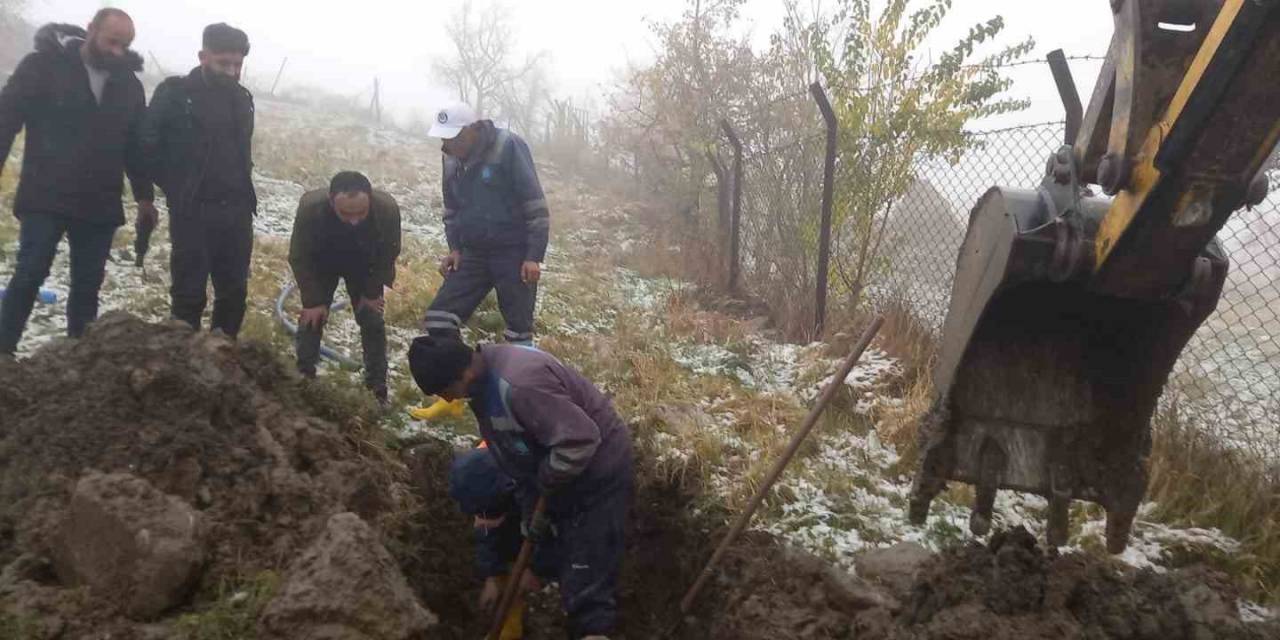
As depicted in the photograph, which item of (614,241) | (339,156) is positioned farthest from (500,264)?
(339,156)

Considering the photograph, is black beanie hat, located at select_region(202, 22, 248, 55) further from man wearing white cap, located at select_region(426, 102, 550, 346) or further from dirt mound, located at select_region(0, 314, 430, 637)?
dirt mound, located at select_region(0, 314, 430, 637)

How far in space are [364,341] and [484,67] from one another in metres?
27.1

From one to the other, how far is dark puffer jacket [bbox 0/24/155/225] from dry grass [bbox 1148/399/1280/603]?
5148 mm

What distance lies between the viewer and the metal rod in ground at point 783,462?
3.14 m

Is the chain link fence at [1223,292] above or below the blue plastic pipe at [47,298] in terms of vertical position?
above

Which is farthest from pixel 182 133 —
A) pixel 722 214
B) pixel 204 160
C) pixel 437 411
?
pixel 722 214

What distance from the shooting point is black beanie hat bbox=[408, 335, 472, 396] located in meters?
2.95

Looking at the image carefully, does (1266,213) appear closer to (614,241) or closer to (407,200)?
(614,241)

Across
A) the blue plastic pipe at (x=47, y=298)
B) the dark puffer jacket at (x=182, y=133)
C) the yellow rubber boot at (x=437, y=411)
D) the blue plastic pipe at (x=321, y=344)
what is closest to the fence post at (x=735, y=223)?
the blue plastic pipe at (x=321, y=344)

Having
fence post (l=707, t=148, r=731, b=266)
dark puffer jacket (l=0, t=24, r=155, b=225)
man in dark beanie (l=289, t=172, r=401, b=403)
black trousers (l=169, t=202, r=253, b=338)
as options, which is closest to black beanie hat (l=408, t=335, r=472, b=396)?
man in dark beanie (l=289, t=172, r=401, b=403)

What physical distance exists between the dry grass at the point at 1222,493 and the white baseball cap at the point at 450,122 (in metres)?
3.82

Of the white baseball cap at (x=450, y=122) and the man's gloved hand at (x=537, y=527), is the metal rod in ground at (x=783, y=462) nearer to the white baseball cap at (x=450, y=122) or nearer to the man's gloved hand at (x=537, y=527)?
the man's gloved hand at (x=537, y=527)

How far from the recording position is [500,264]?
4613mm

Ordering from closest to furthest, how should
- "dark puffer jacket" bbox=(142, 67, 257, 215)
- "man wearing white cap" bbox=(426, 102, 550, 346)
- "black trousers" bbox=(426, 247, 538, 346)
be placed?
"dark puffer jacket" bbox=(142, 67, 257, 215) < "man wearing white cap" bbox=(426, 102, 550, 346) < "black trousers" bbox=(426, 247, 538, 346)
